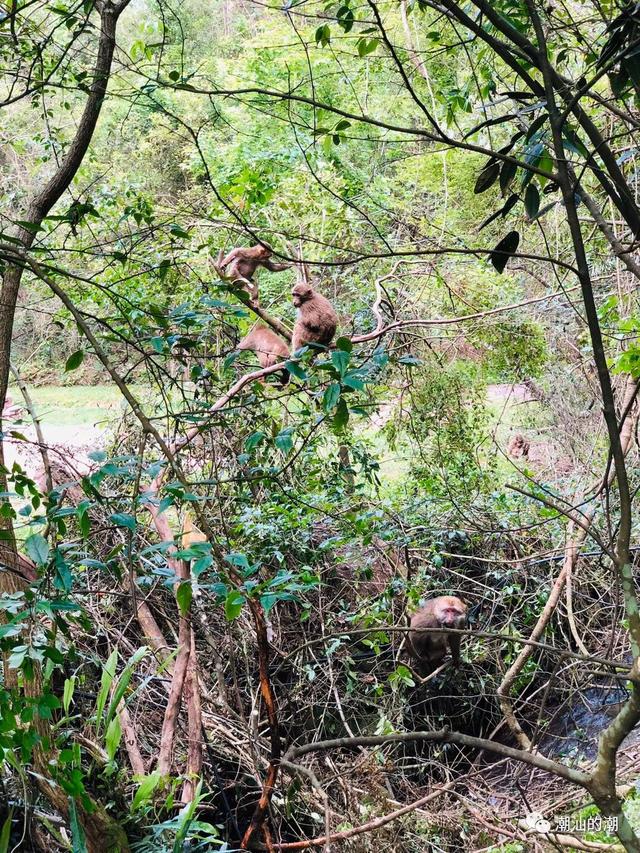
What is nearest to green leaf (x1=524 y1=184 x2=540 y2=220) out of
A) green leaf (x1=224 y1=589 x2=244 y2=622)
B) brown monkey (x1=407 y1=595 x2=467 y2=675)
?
green leaf (x1=224 y1=589 x2=244 y2=622)

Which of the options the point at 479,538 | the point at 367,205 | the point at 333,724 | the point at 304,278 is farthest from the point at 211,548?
the point at 367,205

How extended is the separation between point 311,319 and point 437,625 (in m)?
2.20

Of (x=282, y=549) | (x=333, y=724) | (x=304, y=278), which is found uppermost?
(x=304, y=278)

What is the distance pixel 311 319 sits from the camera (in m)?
5.03

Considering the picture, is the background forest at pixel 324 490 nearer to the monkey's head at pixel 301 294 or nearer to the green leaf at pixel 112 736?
the green leaf at pixel 112 736

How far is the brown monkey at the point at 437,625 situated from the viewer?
4594mm

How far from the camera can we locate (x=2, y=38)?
2.65m

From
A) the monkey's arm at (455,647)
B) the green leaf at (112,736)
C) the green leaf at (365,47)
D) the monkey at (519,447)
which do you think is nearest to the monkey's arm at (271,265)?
the monkey's arm at (455,647)

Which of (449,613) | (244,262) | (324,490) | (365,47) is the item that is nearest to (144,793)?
(324,490)

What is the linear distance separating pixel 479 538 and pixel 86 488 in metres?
4.41

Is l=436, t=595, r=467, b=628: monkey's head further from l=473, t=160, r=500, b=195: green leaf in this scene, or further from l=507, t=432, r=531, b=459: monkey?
l=507, t=432, r=531, b=459: monkey

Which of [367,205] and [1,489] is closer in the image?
[1,489]

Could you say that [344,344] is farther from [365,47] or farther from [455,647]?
[455,647]

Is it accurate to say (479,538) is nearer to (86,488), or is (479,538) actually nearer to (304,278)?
(304,278)
